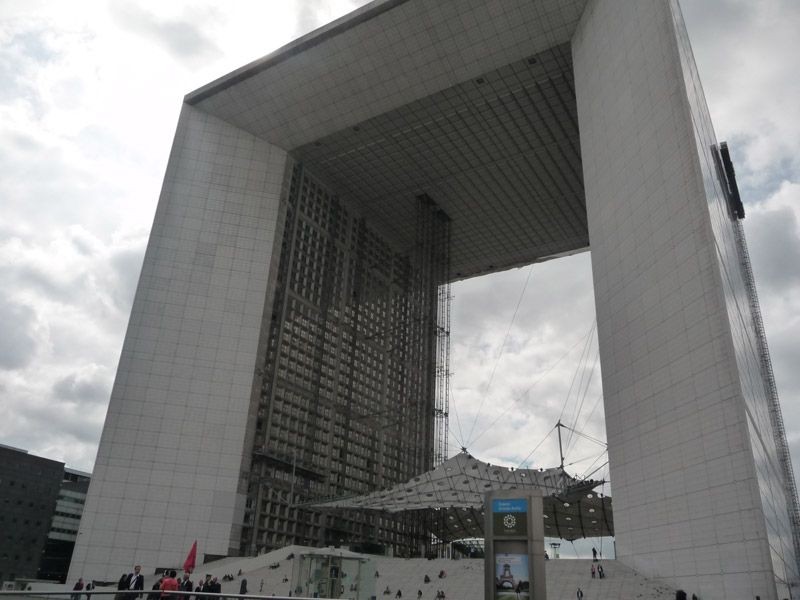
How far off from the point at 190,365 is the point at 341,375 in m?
17.9

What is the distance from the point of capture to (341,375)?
64312mm

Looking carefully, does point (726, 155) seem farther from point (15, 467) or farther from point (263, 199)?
point (15, 467)

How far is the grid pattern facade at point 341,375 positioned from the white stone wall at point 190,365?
3249 millimetres

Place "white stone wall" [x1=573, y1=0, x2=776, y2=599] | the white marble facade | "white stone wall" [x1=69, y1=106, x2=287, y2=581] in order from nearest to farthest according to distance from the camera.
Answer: "white stone wall" [x1=573, y1=0, x2=776, y2=599] < the white marble facade < "white stone wall" [x1=69, y1=106, x2=287, y2=581]

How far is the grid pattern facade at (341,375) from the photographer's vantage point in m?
53.8

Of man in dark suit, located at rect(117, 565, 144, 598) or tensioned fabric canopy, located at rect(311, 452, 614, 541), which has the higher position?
tensioned fabric canopy, located at rect(311, 452, 614, 541)

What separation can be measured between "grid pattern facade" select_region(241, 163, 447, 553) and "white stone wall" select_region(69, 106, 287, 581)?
10.7 ft

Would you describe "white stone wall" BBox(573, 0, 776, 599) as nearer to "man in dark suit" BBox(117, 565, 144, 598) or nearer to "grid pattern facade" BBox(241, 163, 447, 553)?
"man in dark suit" BBox(117, 565, 144, 598)

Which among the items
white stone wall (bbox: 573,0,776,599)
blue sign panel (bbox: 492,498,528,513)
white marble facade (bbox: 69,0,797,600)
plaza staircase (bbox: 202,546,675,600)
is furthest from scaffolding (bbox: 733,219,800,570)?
blue sign panel (bbox: 492,498,528,513)

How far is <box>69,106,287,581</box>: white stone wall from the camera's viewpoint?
45.0 meters

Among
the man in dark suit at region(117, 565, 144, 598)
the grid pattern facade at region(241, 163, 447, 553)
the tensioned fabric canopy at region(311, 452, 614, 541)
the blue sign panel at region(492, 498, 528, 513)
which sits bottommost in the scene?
the man in dark suit at region(117, 565, 144, 598)

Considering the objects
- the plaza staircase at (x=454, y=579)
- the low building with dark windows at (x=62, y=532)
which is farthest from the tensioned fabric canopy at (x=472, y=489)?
the low building with dark windows at (x=62, y=532)

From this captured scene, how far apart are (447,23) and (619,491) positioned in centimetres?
3320

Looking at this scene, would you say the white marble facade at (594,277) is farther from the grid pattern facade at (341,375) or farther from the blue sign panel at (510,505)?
the blue sign panel at (510,505)
